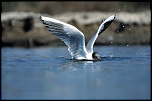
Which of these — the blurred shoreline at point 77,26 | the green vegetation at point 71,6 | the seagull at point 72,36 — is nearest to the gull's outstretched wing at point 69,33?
the seagull at point 72,36

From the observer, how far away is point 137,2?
22.8m

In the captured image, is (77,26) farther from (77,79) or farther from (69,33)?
(77,79)

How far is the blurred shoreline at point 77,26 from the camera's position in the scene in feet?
65.6

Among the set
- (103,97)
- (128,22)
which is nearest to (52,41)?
(128,22)

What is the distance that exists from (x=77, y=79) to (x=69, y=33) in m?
1.82

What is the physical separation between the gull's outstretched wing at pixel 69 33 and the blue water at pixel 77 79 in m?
0.29

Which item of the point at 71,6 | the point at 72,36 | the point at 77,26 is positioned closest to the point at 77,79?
the point at 72,36

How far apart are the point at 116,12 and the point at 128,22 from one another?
3.57 feet

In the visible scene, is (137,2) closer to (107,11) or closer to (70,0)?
(107,11)

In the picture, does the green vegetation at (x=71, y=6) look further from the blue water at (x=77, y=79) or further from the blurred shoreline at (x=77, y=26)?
the blue water at (x=77, y=79)

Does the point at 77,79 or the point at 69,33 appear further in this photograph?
the point at 69,33

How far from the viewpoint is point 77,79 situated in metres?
9.28

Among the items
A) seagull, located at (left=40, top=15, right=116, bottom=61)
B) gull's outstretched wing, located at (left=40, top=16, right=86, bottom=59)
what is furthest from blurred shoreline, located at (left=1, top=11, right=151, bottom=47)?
gull's outstretched wing, located at (left=40, top=16, right=86, bottom=59)

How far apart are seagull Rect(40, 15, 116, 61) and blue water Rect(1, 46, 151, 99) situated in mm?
179
